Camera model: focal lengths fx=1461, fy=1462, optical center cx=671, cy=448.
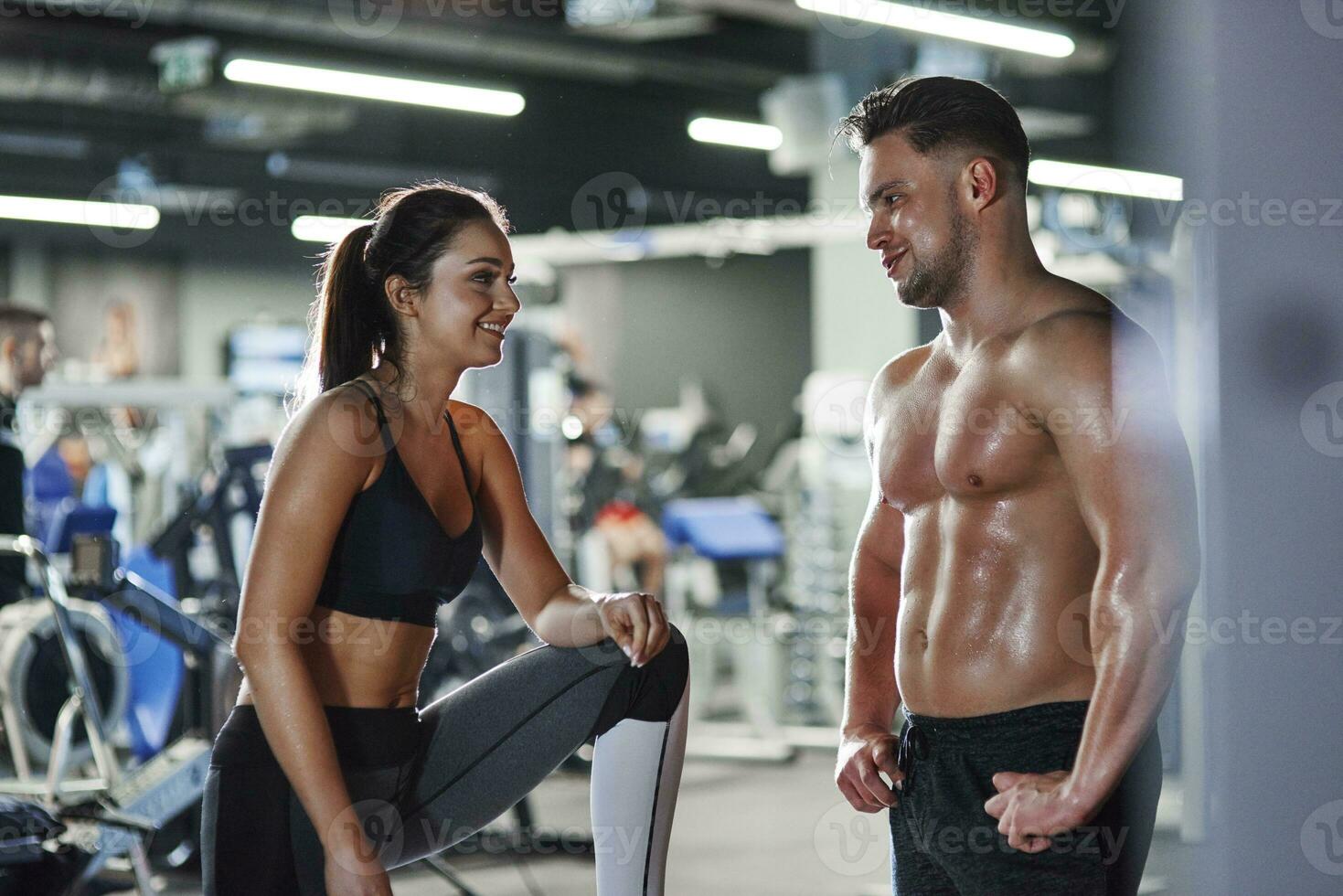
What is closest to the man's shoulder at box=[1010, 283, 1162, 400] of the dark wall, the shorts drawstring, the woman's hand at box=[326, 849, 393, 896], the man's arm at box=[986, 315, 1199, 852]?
the man's arm at box=[986, 315, 1199, 852]

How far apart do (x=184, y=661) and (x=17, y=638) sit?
0.47 m

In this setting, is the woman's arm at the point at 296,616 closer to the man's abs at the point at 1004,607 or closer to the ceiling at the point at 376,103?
the man's abs at the point at 1004,607

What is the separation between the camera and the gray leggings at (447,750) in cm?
170

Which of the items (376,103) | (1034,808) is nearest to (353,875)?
(1034,808)

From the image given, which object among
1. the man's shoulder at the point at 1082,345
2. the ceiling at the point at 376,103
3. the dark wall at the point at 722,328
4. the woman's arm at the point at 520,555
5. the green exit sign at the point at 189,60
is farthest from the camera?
the dark wall at the point at 722,328

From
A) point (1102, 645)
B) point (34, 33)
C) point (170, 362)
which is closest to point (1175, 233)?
point (1102, 645)

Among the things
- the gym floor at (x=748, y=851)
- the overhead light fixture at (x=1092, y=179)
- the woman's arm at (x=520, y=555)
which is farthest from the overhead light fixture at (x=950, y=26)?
the woman's arm at (x=520, y=555)

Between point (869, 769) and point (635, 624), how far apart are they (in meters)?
0.33

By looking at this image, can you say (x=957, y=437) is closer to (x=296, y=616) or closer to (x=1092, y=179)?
(x=296, y=616)

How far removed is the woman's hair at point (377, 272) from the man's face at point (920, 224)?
51 centimetres

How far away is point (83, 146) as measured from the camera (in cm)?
968

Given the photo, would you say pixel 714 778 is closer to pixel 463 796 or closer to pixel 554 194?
pixel 463 796

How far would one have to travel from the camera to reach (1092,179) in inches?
247

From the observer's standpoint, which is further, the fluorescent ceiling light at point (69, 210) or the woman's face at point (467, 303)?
the fluorescent ceiling light at point (69, 210)
